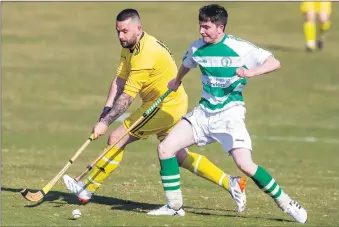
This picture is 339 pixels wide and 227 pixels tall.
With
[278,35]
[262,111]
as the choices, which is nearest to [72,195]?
[262,111]

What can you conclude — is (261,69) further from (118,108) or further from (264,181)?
(118,108)

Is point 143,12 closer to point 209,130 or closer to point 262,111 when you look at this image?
point 262,111

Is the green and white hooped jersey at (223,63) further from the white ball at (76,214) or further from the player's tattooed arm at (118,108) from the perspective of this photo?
the white ball at (76,214)

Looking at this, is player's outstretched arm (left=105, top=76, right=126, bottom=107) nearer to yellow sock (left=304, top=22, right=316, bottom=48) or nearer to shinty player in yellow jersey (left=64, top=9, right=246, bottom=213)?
shinty player in yellow jersey (left=64, top=9, right=246, bottom=213)

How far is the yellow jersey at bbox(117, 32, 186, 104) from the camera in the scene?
12102 millimetres

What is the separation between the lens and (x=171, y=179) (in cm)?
1165

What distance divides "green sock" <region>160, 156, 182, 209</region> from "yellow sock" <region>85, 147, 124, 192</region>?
39.2 inches

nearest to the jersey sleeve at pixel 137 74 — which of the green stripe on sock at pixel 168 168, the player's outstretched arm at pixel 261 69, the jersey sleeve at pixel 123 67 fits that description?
the jersey sleeve at pixel 123 67

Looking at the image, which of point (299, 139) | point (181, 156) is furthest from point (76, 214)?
point (299, 139)

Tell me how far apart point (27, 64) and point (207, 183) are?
43.7 ft

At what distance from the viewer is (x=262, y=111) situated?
77.8ft

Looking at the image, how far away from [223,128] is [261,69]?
2.81 ft

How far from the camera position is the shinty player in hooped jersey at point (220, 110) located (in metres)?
11.3

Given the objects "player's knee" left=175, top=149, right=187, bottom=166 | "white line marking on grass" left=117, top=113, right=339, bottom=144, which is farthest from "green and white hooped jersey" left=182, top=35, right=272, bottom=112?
"white line marking on grass" left=117, top=113, right=339, bottom=144
